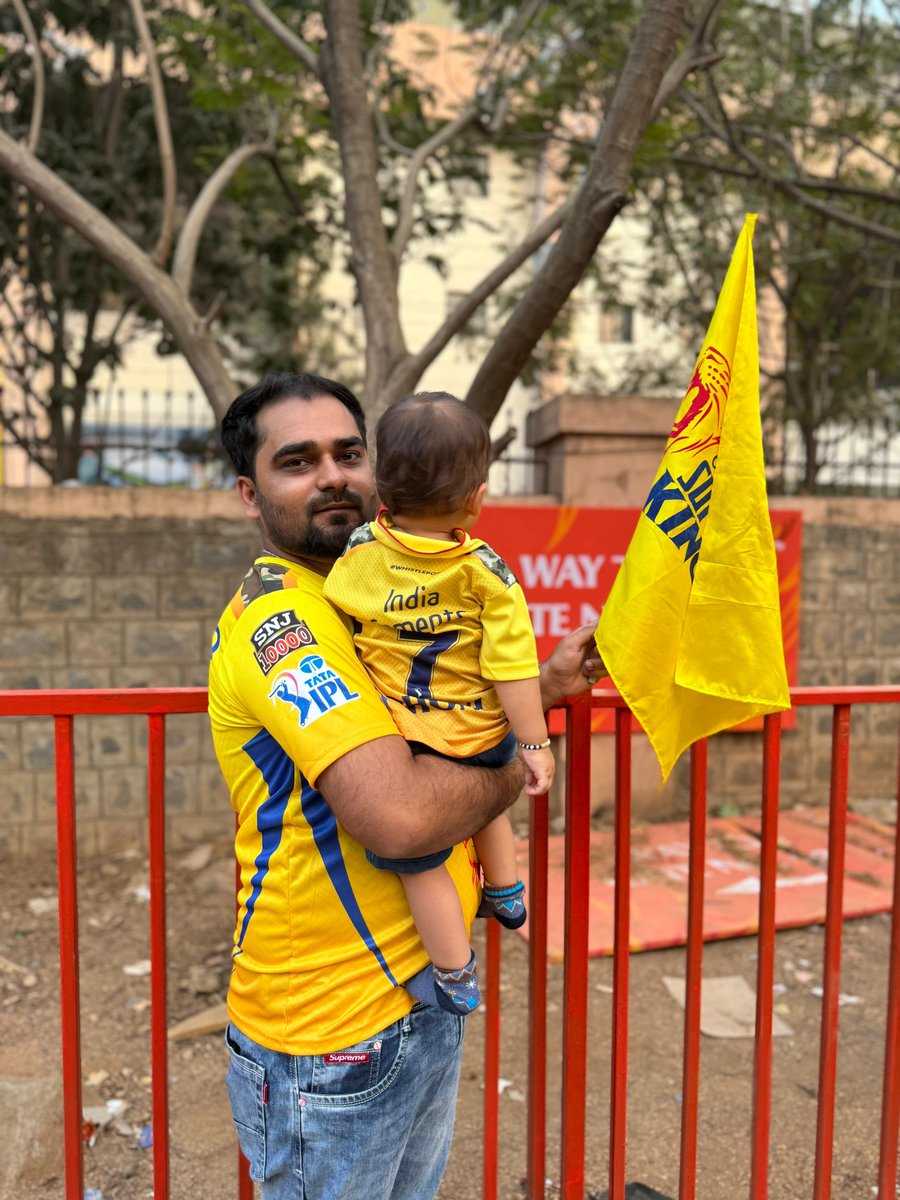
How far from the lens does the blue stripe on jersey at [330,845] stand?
133 cm

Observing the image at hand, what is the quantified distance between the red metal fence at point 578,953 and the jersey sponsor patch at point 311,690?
48 centimetres

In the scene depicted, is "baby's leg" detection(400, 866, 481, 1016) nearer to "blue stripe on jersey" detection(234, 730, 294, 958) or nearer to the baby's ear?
"blue stripe on jersey" detection(234, 730, 294, 958)

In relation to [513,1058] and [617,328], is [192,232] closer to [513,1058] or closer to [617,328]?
[513,1058]

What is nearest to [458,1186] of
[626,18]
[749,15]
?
[626,18]

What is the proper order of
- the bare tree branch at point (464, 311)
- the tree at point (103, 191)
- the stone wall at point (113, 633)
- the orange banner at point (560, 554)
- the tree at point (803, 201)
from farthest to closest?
the tree at point (803, 201) → the tree at point (103, 191) → the orange banner at point (560, 554) → the stone wall at point (113, 633) → the bare tree branch at point (464, 311)

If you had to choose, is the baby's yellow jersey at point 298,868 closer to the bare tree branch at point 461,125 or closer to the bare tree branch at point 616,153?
the bare tree branch at point 616,153

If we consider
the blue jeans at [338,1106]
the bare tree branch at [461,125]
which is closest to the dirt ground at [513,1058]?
the blue jeans at [338,1106]

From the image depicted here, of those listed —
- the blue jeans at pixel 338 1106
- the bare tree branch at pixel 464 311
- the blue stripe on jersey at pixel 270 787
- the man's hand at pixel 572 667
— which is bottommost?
the blue jeans at pixel 338 1106

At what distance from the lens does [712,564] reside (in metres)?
1.54

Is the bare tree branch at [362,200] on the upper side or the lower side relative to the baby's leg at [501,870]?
upper

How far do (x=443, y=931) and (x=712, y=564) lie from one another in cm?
73

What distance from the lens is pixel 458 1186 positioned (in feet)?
9.07

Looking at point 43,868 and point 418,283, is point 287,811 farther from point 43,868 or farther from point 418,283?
point 418,283

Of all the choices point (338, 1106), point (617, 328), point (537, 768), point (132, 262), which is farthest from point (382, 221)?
point (617, 328)
